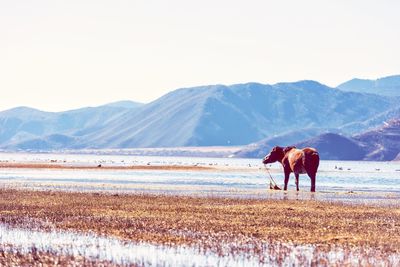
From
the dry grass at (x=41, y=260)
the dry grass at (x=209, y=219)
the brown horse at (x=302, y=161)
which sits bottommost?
the dry grass at (x=41, y=260)

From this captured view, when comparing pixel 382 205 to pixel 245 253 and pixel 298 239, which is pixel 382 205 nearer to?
pixel 298 239

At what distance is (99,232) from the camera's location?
27375 millimetres

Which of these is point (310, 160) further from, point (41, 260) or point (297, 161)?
point (41, 260)

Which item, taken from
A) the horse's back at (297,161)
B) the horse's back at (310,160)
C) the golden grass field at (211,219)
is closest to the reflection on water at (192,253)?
the golden grass field at (211,219)

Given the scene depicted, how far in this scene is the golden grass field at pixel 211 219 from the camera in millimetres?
25938

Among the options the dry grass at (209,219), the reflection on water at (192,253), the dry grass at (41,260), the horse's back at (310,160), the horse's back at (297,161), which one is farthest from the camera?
the horse's back at (297,161)

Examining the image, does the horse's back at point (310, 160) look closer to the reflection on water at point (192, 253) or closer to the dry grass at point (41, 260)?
the reflection on water at point (192, 253)

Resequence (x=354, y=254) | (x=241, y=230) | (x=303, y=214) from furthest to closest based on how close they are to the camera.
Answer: (x=303, y=214) → (x=241, y=230) → (x=354, y=254)

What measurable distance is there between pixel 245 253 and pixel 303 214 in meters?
12.4

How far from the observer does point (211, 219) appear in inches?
1250

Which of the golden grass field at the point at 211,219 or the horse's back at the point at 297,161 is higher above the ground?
the horse's back at the point at 297,161

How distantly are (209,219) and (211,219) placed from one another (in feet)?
0.31

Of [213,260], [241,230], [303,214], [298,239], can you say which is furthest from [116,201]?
[213,260]

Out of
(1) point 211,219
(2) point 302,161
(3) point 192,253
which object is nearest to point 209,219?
(1) point 211,219
